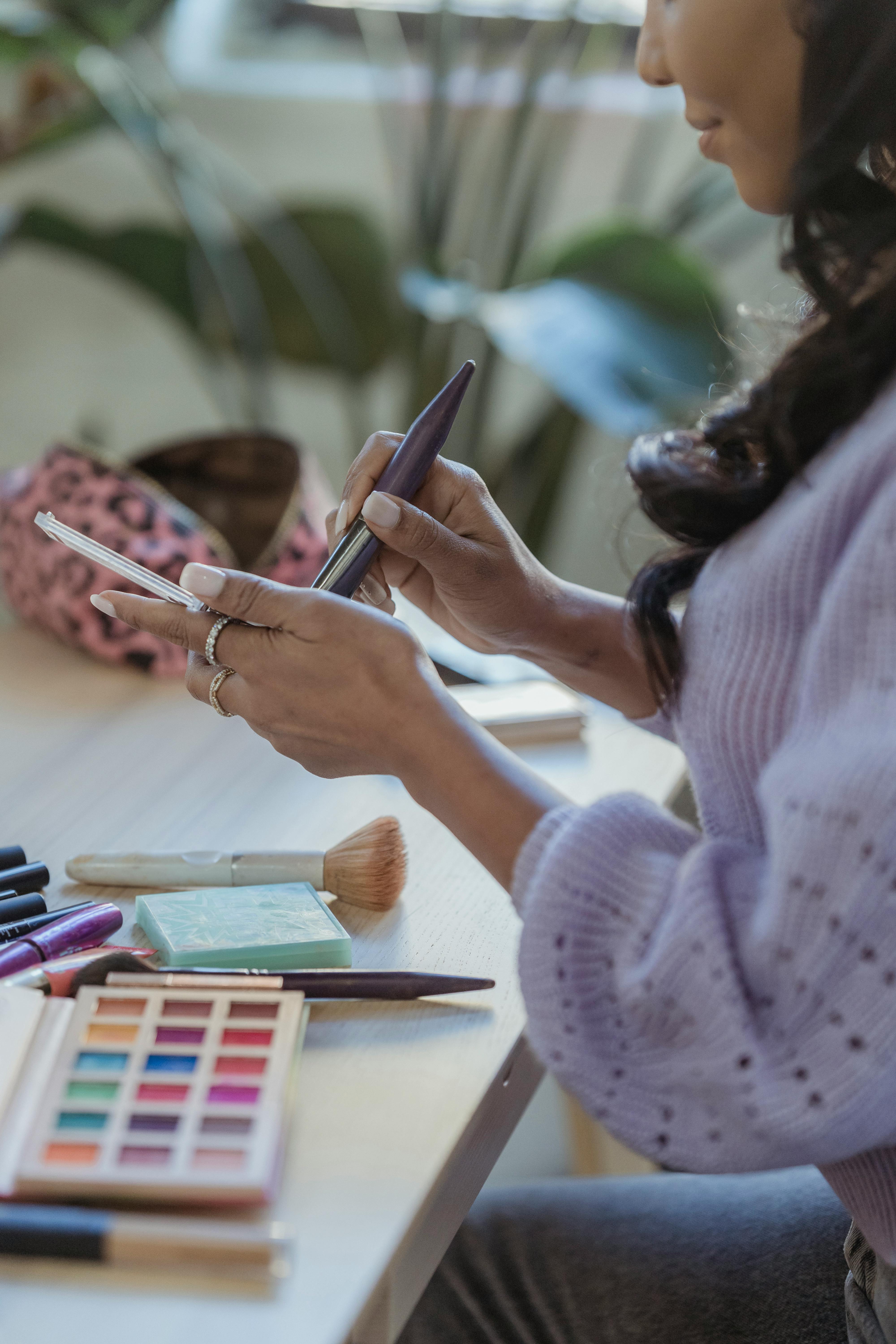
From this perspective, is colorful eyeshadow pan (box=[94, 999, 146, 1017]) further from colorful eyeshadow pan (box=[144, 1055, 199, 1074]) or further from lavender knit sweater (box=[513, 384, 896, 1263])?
lavender knit sweater (box=[513, 384, 896, 1263])

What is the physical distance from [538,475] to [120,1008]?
1.06 metres

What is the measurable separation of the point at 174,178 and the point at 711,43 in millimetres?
898

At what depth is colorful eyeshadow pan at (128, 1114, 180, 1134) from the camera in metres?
0.34

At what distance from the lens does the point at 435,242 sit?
130cm

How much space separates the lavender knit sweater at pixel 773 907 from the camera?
0.35 meters

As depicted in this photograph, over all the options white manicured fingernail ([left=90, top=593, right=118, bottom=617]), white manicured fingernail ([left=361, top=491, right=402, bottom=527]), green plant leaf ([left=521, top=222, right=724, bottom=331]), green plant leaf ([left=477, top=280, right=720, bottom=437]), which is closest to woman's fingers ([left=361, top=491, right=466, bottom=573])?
white manicured fingernail ([left=361, top=491, right=402, bottom=527])

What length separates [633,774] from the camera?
0.66 meters

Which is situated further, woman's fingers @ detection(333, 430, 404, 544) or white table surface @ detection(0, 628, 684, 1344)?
woman's fingers @ detection(333, 430, 404, 544)

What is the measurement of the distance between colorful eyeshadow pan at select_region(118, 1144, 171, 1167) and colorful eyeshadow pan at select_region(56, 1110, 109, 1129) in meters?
0.01

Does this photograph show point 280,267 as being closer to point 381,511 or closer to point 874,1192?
point 381,511

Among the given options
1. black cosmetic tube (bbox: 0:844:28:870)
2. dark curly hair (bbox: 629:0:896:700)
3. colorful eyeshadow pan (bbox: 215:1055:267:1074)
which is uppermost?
dark curly hair (bbox: 629:0:896:700)

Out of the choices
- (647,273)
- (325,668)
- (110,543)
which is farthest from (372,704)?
(647,273)

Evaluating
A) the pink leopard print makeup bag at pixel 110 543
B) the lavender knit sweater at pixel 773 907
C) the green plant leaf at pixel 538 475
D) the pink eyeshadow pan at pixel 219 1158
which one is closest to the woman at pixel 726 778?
the lavender knit sweater at pixel 773 907

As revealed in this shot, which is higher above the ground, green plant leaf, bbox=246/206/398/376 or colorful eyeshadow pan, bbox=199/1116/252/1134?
colorful eyeshadow pan, bbox=199/1116/252/1134
